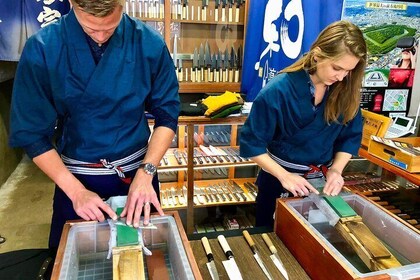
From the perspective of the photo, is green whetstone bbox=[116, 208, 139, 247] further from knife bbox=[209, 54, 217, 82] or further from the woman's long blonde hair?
knife bbox=[209, 54, 217, 82]

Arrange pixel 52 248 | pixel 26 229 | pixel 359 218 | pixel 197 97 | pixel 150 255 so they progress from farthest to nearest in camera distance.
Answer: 1. pixel 197 97
2. pixel 26 229
3. pixel 52 248
4. pixel 359 218
5. pixel 150 255

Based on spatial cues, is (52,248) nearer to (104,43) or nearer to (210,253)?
(210,253)

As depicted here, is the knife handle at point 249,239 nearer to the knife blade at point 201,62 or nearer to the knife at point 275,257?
the knife at point 275,257

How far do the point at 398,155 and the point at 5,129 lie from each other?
3925mm

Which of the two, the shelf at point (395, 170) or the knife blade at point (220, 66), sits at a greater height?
the knife blade at point (220, 66)

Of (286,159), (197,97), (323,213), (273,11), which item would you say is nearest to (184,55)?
(197,97)

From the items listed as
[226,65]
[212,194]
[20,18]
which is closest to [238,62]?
[226,65]

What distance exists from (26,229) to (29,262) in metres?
2.21

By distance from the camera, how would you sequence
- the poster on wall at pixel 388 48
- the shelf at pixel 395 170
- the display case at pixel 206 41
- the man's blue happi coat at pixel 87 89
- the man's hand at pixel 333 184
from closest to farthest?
1. the man's blue happi coat at pixel 87 89
2. the man's hand at pixel 333 184
3. the shelf at pixel 395 170
4. the poster on wall at pixel 388 48
5. the display case at pixel 206 41

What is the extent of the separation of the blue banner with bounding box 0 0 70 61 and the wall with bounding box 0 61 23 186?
604 millimetres

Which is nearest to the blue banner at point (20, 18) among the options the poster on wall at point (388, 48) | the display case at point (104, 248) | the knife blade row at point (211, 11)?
the knife blade row at point (211, 11)

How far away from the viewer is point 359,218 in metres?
1.03

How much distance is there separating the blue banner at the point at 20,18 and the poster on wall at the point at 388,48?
2.30m

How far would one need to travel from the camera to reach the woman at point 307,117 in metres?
1.35
